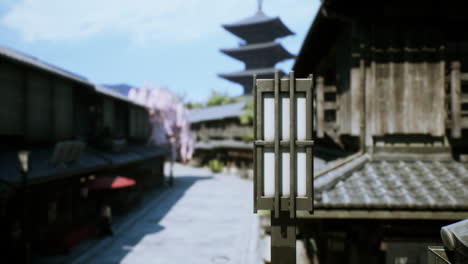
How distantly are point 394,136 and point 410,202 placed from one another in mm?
2131

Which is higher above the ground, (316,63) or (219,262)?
(316,63)

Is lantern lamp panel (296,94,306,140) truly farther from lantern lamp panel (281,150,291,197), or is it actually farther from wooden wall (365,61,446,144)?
wooden wall (365,61,446,144)

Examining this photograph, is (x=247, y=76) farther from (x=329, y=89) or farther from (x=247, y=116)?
(x=329, y=89)

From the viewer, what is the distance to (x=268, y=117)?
3811 mm

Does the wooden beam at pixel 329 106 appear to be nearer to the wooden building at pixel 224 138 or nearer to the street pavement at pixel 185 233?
the street pavement at pixel 185 233

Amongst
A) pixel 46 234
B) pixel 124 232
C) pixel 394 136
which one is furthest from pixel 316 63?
pixel 46 234

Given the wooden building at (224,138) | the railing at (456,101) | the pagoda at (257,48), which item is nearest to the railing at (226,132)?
the wooden building at (224,138)

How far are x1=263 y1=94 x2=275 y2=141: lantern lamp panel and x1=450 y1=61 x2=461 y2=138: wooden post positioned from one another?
5.25 metres

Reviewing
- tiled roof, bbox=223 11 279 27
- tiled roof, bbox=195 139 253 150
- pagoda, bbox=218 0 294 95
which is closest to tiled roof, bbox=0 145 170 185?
tiled roof, bbox=195 139 253 150

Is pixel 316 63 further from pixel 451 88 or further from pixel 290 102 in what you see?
pixel 290 102

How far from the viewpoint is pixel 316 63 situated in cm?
1333

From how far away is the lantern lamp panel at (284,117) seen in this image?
3.79 metres

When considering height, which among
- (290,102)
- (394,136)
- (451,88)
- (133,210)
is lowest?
(133,210)

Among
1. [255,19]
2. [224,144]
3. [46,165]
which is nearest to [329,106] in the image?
[46,165]
